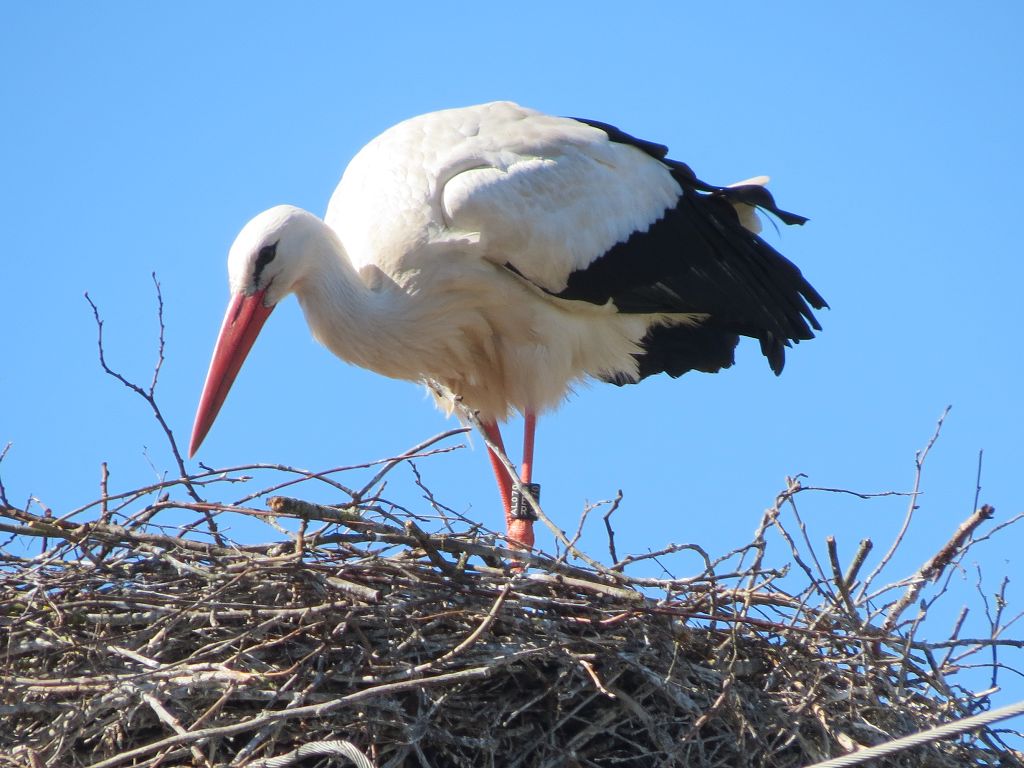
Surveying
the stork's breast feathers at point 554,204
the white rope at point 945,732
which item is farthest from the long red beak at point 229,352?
the white rope at point 945,732

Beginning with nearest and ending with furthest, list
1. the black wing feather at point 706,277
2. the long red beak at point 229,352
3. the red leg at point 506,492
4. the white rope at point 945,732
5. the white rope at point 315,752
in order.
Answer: the white rope at point 945,732
the white rope at point 315,752
the long red beak at point 229,352
the red leg at point 506,492
the black wing feather at point 706,277

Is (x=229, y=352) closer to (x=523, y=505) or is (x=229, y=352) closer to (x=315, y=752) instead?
(x=523, y=505)

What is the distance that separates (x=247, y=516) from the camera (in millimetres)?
4449

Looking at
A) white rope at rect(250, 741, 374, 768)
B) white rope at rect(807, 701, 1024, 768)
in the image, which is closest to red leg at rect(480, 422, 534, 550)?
white rope at rect(250, 741, 374, 768)

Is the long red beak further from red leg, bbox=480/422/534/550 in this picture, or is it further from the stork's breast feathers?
red leg, bbox=480/422/534/550

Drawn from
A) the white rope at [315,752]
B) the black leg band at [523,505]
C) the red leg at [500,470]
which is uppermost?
the red leg at [500,470]

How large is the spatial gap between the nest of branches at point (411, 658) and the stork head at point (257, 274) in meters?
1.28

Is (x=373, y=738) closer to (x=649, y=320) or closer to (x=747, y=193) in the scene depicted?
(x=649, y=320)

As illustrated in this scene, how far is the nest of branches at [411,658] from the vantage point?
166 inches

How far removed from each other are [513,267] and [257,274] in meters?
0.95

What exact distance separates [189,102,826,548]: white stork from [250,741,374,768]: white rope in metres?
1.78

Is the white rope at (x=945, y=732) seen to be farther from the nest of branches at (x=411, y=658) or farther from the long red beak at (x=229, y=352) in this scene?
the long red beak at (x=229, y=352)

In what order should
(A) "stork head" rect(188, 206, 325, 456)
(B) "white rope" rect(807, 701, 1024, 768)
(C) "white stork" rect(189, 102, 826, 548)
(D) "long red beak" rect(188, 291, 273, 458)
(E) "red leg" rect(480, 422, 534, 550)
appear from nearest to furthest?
(B) "white rope" rect(807, 701, 1024, 768) < (D) "long red beak" rect(188, 291, 273, 458) < (A) "stork head" rect(188, 206, 325, 456) < (C) "white stork" rect(189, 102, 826, 548) < (E) "red leg" rect(480, 422, 534, 550)

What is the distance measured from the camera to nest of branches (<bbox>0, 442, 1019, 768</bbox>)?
4.22 meters
